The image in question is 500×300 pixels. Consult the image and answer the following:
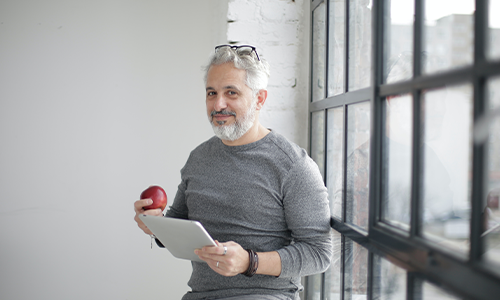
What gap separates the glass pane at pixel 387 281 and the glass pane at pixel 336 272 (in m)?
0.36

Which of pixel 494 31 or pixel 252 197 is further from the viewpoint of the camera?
pixel 252 197

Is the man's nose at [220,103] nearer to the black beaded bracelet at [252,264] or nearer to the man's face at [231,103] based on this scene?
the man's face at [231,103]

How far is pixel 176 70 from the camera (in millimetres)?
2699

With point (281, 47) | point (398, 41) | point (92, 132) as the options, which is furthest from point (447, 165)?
point (92, 132)

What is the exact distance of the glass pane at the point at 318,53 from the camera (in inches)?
76.2

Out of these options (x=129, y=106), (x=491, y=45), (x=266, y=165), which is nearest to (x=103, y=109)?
(x=129, y=106)

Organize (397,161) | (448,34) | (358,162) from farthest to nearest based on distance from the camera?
(358,162) → (397,161) → (448,34)

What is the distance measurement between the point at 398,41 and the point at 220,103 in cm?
74

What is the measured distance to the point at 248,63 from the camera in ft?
5.39

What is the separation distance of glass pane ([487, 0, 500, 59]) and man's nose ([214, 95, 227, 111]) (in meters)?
1.03

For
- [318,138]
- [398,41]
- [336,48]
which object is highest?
[336,48]

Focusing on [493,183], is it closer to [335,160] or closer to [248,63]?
[335,160]

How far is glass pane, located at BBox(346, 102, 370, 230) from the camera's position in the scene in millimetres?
1388

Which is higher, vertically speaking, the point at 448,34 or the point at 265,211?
the point at 448,34
